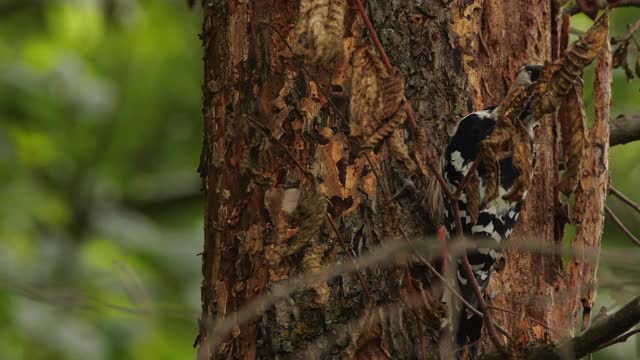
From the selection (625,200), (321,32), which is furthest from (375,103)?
(625,200)

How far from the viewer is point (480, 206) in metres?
3.21

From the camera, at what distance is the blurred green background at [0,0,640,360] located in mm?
5434

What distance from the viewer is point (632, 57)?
4.70 meters

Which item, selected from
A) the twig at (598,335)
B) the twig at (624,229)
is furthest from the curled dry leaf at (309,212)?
the twig at (624,229)

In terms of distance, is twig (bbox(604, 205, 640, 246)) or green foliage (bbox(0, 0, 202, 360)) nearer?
twig (bbox(604, 205, 640, 246))

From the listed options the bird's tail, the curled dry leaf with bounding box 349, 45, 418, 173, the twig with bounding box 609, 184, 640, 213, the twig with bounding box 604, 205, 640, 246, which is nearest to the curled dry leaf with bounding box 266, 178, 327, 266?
the curled dry leaf with bounding box 349, 45, 418, 173

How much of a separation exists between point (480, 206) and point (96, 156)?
3621mm

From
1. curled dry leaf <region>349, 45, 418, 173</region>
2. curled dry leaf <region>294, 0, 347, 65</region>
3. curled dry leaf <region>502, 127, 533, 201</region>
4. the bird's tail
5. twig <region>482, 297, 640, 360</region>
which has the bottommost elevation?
the bird's tail

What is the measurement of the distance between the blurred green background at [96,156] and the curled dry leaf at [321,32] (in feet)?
11.0

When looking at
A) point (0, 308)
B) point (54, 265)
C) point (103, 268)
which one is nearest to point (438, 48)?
point (0, 308)

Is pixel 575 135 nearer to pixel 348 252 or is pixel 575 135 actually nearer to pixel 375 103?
pixel 375 103

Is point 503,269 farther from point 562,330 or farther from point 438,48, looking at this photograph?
point 438,48

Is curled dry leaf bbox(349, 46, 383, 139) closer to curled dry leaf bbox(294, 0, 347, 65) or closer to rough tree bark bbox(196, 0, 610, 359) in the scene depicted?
curled dry leaf bbox(294, 0, 347, 65)

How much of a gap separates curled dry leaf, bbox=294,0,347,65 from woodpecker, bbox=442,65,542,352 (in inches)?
30.3
